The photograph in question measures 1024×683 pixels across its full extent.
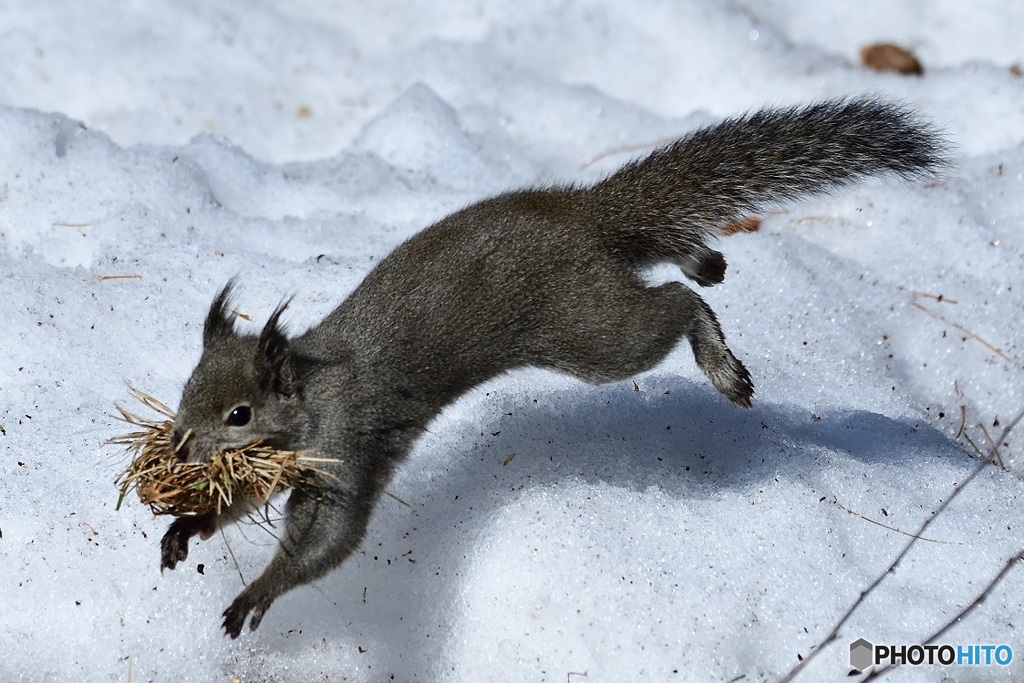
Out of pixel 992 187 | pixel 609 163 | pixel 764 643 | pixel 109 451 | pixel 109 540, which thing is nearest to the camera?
pixel 764 643

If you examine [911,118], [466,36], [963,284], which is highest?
[911,118]

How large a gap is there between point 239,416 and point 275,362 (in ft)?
0.59

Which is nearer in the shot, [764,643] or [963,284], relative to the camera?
[764,643]

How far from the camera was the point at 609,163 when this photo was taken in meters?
5.06

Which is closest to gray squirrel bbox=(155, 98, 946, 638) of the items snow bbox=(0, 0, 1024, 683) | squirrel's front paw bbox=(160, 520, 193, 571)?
squirrel's front paw bbox=(160, 520, 193, 571)

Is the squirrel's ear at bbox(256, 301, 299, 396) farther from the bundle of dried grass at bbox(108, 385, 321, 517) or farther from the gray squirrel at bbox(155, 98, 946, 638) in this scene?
the bundle of dried grass at bbox(108, 385, 321, 517)

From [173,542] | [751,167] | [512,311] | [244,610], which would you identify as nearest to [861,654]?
[512,311]

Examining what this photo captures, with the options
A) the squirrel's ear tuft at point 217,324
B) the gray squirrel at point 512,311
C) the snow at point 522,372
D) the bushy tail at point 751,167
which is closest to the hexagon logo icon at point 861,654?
the snow at point 522,372

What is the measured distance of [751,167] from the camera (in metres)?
3.51

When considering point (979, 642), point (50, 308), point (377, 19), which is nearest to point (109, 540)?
point (50, 308)

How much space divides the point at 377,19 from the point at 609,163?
1.74 meters

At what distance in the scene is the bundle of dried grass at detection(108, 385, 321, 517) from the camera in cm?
291

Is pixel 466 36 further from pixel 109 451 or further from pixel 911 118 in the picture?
pixel 109 451

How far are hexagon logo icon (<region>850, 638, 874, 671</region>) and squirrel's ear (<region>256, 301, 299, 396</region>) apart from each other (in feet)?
5.54
